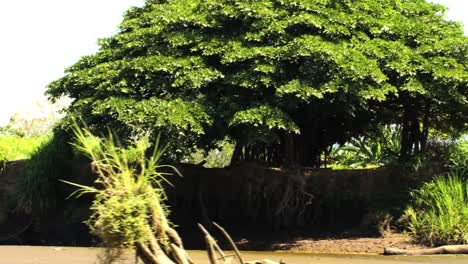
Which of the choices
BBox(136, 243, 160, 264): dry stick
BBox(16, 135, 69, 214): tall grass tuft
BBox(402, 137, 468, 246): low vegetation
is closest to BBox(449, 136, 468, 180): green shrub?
BBox(402, 137, 468, 246): low vegetation

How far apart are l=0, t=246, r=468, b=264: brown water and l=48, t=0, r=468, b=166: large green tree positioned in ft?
7.91

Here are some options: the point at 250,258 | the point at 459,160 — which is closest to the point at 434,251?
the point at 459,160

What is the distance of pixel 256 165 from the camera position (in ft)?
51.7

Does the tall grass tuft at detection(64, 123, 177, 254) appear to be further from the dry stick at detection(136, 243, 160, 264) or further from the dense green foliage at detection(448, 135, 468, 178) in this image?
the dense green foliage at detection(448, 135, 468, 178)

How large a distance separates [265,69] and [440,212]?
4873 mm

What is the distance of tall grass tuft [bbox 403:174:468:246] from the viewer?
1338 centimetres

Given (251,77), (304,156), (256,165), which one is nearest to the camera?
(251,77)

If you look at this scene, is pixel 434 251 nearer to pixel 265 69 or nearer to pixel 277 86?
pixel 277 86

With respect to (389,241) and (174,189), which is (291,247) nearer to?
(389,241)

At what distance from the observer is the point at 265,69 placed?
44.0 feet

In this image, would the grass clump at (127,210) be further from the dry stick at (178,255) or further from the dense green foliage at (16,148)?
the dense green foliage at (16,148)

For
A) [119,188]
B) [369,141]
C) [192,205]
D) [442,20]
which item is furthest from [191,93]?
[369,141]

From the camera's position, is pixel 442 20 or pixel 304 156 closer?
pixel 442 20

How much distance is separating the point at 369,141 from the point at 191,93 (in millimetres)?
9434
